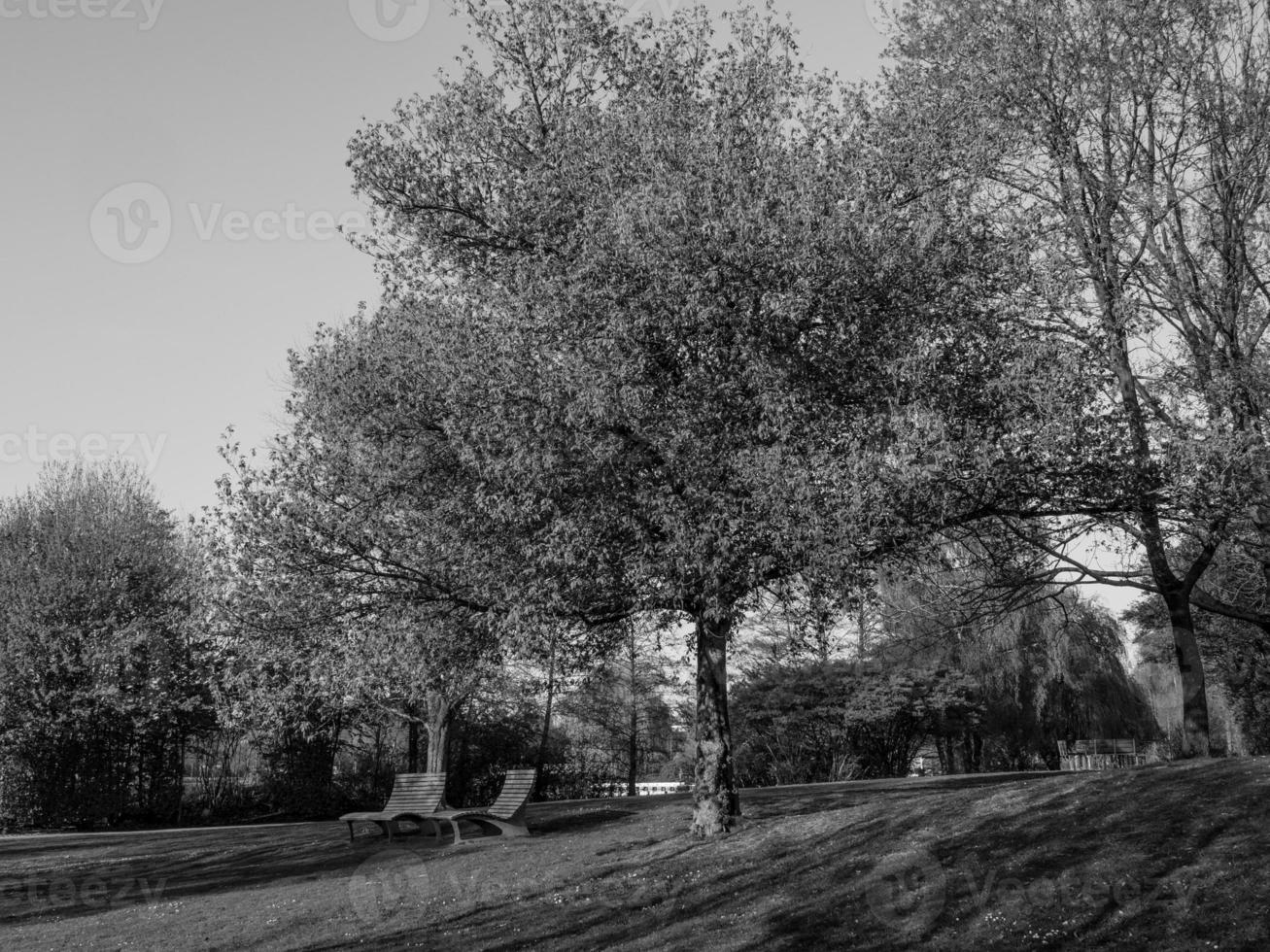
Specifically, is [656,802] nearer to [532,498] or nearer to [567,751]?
[532,498]

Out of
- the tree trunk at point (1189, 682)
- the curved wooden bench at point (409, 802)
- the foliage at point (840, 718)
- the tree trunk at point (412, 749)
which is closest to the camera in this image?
the curved wooden bench at point (409, 802)

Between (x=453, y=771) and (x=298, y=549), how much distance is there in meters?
20.2

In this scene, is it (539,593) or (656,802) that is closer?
(539,593)

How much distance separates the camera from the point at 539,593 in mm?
13289

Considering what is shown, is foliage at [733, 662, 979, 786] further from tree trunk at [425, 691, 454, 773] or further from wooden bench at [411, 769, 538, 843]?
wooden bench at [411, 769, 538, 843]

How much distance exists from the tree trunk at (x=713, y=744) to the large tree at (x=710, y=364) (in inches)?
2.0

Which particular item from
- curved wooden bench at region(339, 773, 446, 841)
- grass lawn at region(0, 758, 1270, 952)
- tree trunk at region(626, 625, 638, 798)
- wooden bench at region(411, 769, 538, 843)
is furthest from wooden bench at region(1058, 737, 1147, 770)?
curved wooden bench at region(339, 773, 446, 841)

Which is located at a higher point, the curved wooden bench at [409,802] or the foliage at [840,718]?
the foliage at [840,718]

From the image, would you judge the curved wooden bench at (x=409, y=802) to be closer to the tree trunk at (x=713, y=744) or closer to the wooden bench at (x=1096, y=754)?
the tree trunk at (x=713, y=744)

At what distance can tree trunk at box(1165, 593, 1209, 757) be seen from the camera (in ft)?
57.6

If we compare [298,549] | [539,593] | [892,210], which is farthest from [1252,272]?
[298,549]

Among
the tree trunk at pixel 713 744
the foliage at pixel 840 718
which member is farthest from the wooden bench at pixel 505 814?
the foliage at pixel 840 718

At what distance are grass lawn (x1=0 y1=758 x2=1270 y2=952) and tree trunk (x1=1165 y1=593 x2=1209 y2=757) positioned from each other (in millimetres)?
3901

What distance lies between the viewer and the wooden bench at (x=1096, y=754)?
3562cm
